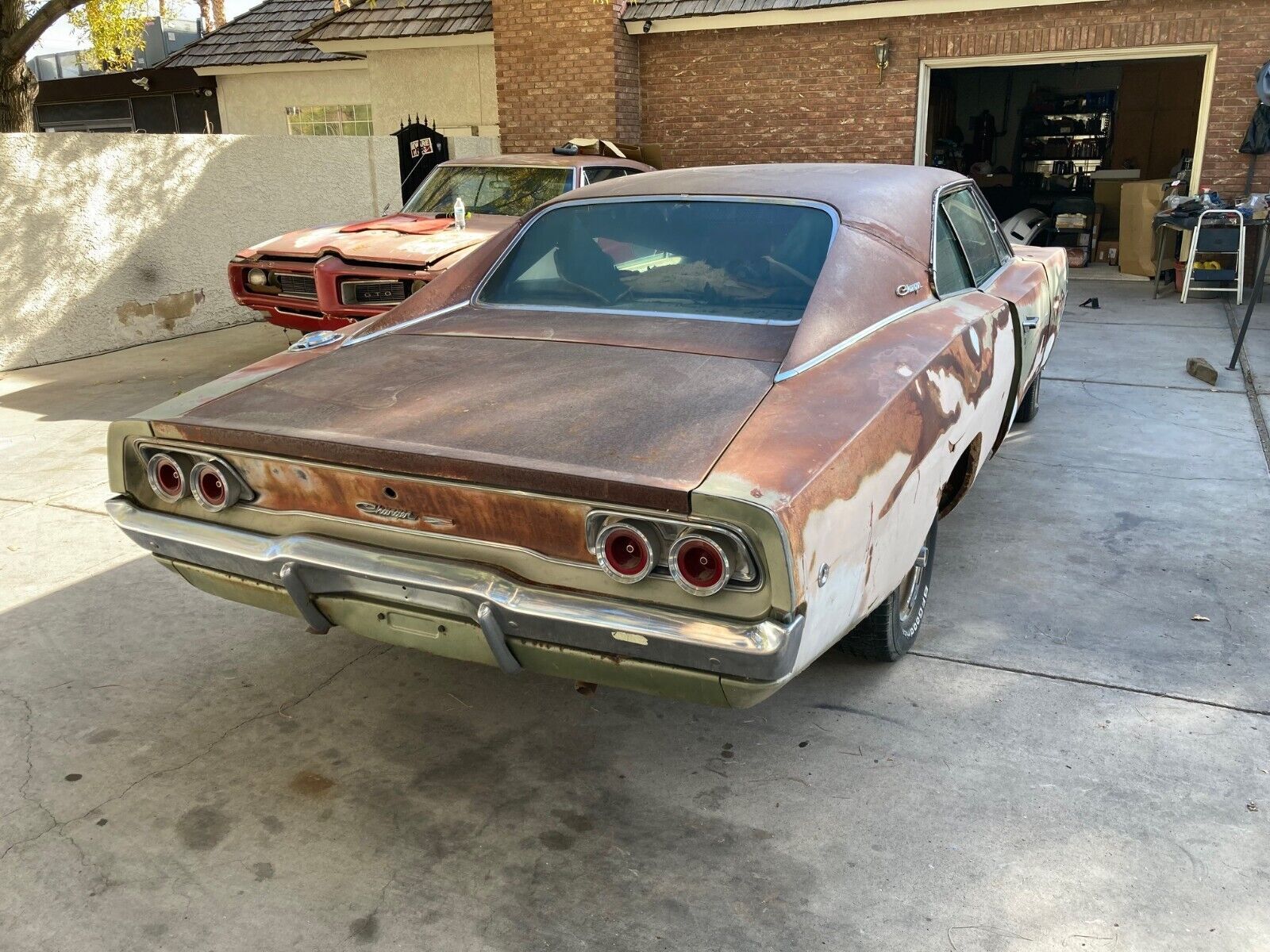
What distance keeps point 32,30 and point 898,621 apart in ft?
31.8

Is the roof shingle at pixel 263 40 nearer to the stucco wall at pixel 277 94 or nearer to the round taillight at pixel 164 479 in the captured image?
the stucco wall at pixel 277 94

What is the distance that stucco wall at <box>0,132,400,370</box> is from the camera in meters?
8.11

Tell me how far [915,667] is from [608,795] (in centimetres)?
119

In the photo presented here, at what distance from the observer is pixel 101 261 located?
28.7 feet

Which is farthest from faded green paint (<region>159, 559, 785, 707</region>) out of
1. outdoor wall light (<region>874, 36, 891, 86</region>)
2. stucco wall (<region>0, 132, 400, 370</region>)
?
outdoor wall light (<region>874, 36, 891, 86</region>)

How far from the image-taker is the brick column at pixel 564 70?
13.0m

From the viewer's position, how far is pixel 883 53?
12273 millimetres

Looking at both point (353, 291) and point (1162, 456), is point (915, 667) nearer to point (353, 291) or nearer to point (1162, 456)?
point (1162, 456)

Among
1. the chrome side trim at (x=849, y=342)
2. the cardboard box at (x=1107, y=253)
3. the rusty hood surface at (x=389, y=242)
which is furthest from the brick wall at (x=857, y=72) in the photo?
the chrome side trim at (x=849, y=342)

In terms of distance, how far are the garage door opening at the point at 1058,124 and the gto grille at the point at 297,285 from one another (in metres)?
11.0

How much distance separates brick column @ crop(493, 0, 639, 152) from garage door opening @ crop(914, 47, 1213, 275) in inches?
194

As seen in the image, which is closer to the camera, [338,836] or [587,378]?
[338,836]

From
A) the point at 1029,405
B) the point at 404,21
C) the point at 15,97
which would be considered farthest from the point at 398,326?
the point at 404,21

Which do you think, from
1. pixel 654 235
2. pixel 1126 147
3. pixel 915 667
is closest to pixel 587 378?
pixel 654 235
